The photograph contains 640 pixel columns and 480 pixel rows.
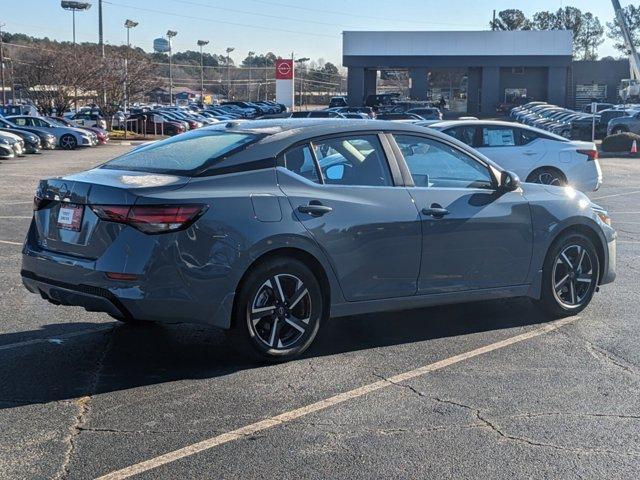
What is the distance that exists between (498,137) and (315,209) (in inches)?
366

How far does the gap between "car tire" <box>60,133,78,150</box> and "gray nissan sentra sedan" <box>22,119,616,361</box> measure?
30870 mm

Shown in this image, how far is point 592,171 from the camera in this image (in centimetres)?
1468

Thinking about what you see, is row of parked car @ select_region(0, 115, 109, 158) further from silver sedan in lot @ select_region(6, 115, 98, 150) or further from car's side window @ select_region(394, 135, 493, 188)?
car's side window @ select_region(394, 135, 493, 188)

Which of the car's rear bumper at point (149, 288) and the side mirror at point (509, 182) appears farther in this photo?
the side mirror at point (509, 182)

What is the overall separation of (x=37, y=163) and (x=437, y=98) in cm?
6209

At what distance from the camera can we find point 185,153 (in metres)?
5.89

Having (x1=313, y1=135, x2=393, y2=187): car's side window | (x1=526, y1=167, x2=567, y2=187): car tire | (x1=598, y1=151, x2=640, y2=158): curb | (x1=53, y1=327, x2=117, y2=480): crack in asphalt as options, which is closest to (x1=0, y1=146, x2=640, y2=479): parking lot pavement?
(x1=53, y1=327, x2=117, y2=480): crack in asphalt

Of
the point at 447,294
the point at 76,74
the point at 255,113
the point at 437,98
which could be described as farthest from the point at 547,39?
the point at 447,294

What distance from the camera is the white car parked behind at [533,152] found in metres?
14.0

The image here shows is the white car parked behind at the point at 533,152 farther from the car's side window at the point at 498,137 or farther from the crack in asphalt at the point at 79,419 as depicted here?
the crack in asphalt at the point at 79,419

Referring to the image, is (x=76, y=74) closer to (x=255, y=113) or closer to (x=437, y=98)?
(x=255, y=113)

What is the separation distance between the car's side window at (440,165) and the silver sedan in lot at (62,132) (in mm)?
31499

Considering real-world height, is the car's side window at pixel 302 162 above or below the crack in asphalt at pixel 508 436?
above

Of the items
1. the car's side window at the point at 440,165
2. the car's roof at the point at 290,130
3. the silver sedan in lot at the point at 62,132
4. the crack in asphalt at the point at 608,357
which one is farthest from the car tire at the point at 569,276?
the silver sedan in lot at the point at 62,132
